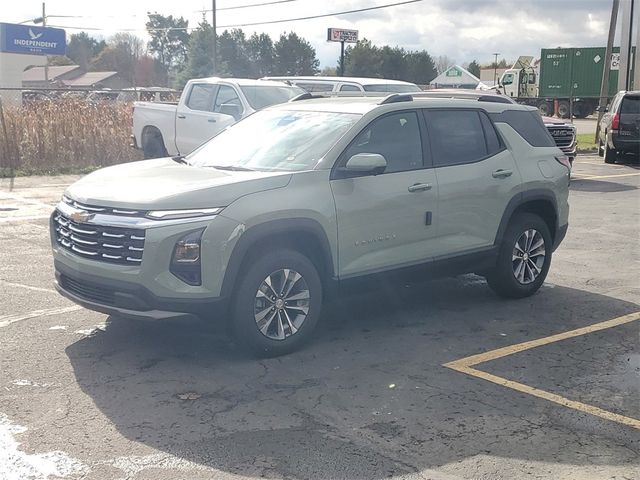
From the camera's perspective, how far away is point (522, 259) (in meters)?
7.27

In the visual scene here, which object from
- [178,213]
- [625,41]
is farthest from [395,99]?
[625,41]

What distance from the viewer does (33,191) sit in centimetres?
1395

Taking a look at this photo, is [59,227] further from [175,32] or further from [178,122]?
[175,32]

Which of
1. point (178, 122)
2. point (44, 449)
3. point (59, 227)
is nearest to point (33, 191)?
point (178, 122)

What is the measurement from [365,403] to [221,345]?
4.80ft

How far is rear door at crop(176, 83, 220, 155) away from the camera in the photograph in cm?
1388

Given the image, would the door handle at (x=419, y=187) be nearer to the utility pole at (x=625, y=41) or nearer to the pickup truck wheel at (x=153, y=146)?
the pickup truck wheel at (x=153, y=146)

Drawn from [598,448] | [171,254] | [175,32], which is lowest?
[598,448]

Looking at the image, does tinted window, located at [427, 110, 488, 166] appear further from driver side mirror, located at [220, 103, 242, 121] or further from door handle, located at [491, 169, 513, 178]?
driver side mirror, located at [220, 103, 242, 121]

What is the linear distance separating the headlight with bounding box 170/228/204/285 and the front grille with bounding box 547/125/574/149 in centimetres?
1301

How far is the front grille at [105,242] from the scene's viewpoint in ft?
16.5

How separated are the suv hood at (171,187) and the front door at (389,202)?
23.9 inches

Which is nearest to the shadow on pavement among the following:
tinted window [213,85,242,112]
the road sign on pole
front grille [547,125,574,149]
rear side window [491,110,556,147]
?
rear side window [491,110,556,147]

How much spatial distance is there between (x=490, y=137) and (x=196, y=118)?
8.11 metres
